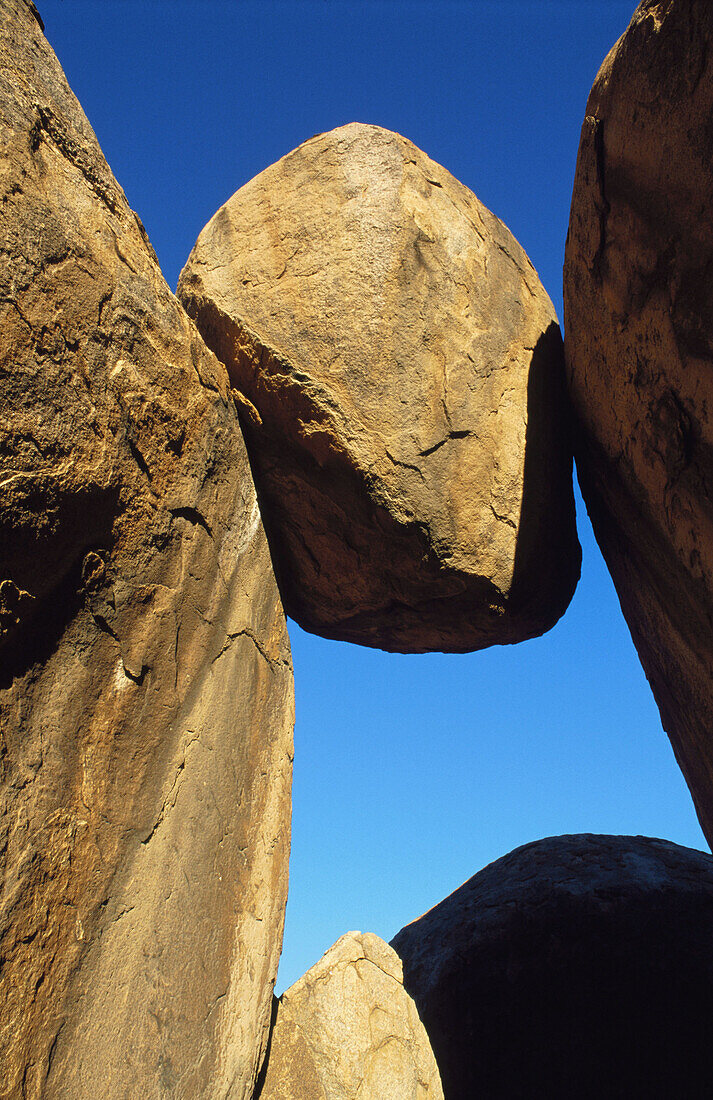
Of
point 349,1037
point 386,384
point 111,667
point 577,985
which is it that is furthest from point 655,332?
point 577,985

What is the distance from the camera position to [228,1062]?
6.79 feet

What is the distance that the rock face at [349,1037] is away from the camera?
250 cm

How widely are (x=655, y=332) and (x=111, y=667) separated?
1721 millimetres

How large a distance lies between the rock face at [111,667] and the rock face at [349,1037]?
0.34m

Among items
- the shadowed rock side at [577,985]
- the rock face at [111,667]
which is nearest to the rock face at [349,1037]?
the rock face at [111,667]

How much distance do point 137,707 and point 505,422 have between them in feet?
5.13

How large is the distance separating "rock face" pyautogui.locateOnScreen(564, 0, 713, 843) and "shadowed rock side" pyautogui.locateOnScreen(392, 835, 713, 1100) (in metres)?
0.78

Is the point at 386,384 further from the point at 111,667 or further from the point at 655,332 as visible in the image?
the point at 111,667

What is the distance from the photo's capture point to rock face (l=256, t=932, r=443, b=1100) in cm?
250

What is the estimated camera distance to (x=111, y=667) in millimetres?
1922

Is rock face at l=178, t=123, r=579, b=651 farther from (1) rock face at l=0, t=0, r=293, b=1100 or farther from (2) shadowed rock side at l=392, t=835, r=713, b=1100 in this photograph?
(2) shadowed rock side at l=392, t=835, r=713, b=1100

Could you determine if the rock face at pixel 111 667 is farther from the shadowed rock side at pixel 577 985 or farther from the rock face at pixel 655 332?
the shadowed rock side at pixel 577 985

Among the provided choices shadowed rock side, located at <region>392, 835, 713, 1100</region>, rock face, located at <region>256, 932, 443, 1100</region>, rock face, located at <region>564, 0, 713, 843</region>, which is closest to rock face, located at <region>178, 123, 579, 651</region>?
rock face, located at <region>564, 0, 713, 843</region>

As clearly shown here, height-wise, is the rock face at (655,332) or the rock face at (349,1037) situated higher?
the rock face at (655,332)
